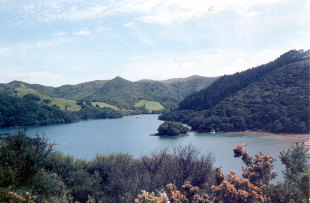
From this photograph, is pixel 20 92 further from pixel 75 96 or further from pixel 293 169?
pixel 293 169

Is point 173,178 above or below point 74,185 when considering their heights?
above

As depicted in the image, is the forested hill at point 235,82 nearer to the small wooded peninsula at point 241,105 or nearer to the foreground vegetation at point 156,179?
the small wooded peninsula at point 241,105

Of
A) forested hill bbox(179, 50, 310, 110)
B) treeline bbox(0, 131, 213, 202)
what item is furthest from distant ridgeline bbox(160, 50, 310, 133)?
treeline bbox(0, 131, 213, 202)

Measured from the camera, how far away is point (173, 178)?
62.7 feet

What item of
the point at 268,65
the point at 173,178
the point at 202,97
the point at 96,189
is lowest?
the point at 96,189

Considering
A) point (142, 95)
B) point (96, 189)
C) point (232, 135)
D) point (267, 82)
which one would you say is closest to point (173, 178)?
point (96, 189)

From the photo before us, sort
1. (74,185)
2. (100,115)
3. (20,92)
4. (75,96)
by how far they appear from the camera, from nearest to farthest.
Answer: (74,185) < (20,92) < (100,115) < (75,96)

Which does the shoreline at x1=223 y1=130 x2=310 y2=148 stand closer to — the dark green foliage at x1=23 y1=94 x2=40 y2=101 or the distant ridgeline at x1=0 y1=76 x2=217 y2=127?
the distant ridgeline at x1=0 y1=76 x2=217 y2=127

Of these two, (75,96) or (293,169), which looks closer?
(293,169)

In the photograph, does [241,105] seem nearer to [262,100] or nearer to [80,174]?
[262,100]

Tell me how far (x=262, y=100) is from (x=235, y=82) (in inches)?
890

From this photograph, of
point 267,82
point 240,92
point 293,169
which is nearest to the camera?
point 293,169

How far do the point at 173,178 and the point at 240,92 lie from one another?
80956 mm

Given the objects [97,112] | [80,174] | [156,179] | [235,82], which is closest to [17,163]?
[156,179]
